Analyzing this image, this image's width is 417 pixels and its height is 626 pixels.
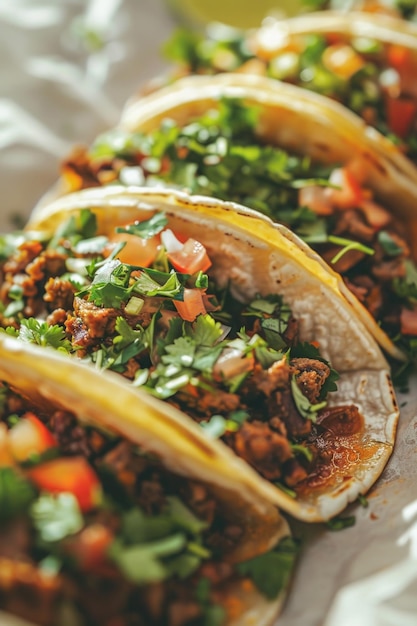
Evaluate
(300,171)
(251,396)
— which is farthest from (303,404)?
(300,171)

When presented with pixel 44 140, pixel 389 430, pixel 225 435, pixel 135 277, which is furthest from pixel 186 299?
pixel 44 140

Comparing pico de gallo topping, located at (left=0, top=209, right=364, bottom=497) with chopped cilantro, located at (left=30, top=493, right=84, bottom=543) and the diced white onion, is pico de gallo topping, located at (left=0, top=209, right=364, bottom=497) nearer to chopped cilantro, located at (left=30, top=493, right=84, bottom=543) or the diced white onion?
the diced white onion

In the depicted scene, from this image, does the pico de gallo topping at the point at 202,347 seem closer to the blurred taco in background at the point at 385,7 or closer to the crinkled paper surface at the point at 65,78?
the crinkled paper surface at the point at 65,78

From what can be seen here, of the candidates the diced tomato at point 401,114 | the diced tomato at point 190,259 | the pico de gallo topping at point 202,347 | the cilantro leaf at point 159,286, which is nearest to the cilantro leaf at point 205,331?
the pico de gallo topping at point 202,347

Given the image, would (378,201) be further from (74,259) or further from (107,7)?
(107,7)

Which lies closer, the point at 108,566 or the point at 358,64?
the point at 108,566

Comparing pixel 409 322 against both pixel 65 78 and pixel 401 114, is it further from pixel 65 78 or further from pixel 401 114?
pixel 65 78

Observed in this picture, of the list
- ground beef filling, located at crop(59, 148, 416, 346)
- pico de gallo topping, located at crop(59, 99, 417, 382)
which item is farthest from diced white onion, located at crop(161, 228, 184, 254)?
ground beef filling, located at crop(59, 148, 416, 346)

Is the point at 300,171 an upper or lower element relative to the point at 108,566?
upper
